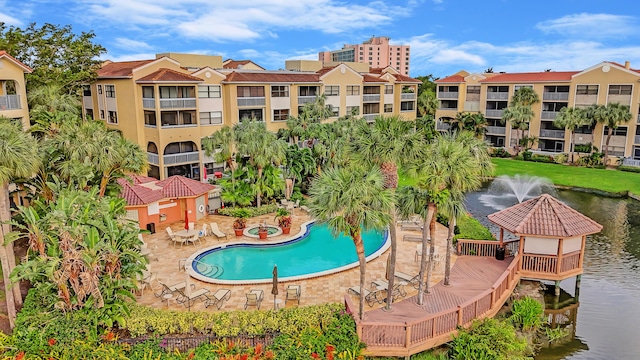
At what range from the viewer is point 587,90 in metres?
Answer: 53.3

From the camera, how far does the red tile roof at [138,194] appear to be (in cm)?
2661

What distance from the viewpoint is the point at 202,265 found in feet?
74.7

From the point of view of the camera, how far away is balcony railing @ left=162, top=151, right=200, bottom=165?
38.3 meters

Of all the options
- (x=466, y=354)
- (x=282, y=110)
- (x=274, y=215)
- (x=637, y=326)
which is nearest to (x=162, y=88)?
(x=282, y=110)

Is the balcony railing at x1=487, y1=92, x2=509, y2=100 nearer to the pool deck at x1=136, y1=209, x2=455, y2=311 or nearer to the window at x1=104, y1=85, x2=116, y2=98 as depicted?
the pool deck at x1=136, y1=209, x2=455, y2=311

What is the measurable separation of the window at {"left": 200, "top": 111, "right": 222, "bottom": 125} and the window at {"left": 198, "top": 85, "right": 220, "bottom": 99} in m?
1.50

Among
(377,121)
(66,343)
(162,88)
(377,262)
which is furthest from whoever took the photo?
(162,88)

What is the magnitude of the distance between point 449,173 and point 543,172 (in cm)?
3617

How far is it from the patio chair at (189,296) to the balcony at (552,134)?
50.5 meters

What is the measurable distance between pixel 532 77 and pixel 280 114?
110ft

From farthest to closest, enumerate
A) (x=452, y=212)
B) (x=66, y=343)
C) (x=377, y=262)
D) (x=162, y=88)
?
(x=162, y=88)
(x=377, y=262)
(x=452, y=212)
(x=66, y=343)

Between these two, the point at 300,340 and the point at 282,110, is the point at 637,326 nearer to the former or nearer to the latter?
the point at 300,340

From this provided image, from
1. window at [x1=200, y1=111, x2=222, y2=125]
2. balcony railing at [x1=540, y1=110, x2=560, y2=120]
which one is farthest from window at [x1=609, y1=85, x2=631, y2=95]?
window at [x1=200, y1=111, x2=222, y2=125]

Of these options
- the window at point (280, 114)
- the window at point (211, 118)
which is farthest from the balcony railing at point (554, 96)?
the window at point (211, 118)
